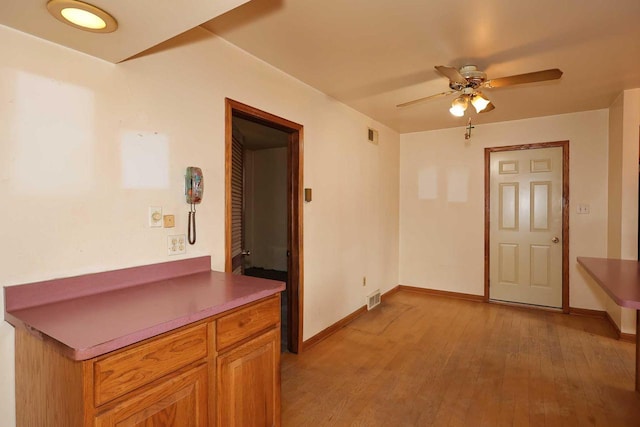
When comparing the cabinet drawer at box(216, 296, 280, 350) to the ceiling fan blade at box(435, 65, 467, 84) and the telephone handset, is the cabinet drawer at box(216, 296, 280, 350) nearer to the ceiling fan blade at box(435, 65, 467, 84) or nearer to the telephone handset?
the telephone handset

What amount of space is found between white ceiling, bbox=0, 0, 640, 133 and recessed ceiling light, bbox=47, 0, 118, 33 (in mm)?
33

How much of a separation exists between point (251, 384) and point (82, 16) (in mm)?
1709

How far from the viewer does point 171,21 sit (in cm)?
140

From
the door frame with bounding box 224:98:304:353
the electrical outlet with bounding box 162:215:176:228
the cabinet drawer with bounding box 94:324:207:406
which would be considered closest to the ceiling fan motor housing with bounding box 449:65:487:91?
the door frame with bounding box 224:98:304:353

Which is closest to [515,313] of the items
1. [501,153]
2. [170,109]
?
[501,153]

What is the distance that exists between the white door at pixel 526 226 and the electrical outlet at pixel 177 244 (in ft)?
13.1

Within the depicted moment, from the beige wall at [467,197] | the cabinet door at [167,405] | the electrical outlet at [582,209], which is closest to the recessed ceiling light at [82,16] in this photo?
the cabinet door at [167,405]

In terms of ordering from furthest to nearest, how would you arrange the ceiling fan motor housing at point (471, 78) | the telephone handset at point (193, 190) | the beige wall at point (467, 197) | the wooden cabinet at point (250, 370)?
the beige wall at point (467, 197) < the ceiling fan motor housing at point (471, 78) < the telephone handset at point (193, 190) < the wooden cabinet at point (250, 370)

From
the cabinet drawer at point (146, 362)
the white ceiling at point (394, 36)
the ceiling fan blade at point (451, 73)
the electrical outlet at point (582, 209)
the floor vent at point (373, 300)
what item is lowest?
the floor vent at point (373, 300)

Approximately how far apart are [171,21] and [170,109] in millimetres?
642

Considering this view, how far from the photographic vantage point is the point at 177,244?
6.52 ft

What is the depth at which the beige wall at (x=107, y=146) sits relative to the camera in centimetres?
139

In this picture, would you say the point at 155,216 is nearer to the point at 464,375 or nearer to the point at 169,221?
the point at 169,221

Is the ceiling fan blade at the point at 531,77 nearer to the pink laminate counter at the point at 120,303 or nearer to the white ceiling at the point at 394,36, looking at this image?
the white ceiling at the point at 394,36
